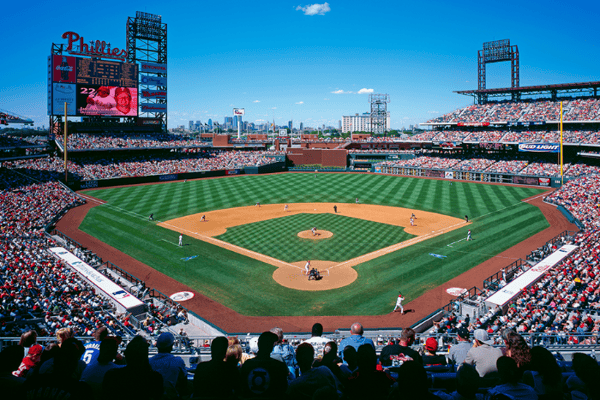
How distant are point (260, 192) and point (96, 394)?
4778 cm

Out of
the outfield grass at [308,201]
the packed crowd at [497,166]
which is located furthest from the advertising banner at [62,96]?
the packed crowd at [497,166]

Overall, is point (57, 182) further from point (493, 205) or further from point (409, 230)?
point (493, 205)

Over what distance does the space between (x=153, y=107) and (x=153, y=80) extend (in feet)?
15.1

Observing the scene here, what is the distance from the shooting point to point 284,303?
64.7 ft

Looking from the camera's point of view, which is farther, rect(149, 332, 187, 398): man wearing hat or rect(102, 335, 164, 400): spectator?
rect(149, 332, 187, 398): man wearing hat

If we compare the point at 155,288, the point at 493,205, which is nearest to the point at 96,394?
the point at 155,288

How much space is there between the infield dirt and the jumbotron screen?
35.7 m

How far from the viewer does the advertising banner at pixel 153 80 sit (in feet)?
221

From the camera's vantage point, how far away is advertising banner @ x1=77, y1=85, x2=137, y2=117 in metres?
60.6

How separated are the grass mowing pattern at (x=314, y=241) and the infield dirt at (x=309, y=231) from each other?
2.45ft

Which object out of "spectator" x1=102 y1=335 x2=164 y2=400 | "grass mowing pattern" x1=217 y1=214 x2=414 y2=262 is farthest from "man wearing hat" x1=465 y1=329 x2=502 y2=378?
"grass mowing pattern" x1=217 y1=214 x2=414 y2=262

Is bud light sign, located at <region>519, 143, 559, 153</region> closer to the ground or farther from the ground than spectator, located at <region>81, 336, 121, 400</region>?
farther from the ground

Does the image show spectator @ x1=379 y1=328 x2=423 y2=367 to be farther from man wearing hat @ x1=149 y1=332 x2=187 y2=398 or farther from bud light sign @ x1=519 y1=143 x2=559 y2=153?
bud light sign @ x1=519 y1=143 x2=559 y2=153

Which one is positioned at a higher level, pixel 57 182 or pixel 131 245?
pixel 57 182
